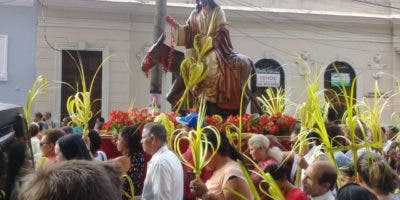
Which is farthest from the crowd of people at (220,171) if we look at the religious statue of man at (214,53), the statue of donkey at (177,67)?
the statue of donkey at (177,67)

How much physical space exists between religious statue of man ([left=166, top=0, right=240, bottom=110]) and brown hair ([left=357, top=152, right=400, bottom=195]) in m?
5.34

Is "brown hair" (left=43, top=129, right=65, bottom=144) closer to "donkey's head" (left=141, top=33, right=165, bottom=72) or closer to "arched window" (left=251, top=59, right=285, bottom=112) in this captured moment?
"donkey's head" (left=141, top=33, right=165, bottom=72)

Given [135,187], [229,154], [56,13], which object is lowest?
[135,187]

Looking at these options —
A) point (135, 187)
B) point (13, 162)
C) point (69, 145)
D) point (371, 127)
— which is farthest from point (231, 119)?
point (13, 162)

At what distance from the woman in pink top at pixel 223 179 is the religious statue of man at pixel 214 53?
15.0ft

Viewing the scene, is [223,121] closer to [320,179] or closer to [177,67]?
[177,67]

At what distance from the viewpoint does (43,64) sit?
2273cm

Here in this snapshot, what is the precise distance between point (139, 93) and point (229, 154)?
61.4 feet

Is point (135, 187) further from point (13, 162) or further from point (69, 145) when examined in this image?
point (13, 162)

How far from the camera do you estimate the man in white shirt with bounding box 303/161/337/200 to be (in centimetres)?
466

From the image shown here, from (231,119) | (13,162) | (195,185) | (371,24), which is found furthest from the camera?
(371,24)

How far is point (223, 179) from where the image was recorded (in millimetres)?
4891

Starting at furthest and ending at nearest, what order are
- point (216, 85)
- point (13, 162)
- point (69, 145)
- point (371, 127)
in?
point (216, 85) → point (371, 127) → point (69, 145) → point (13, 162)

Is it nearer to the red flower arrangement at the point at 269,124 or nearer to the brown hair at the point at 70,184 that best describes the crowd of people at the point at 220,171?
the brown hair at the point at 70,184
